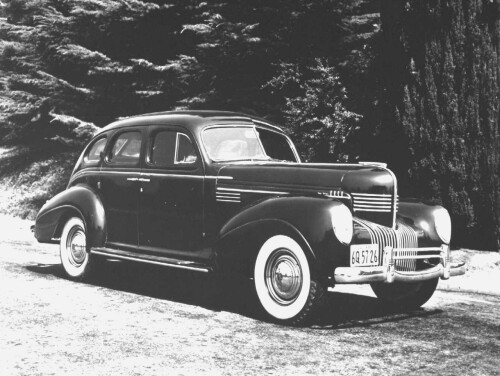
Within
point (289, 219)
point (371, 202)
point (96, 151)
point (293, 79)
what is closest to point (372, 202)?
point (371, 202)

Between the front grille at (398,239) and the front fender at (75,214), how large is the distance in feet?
10.4

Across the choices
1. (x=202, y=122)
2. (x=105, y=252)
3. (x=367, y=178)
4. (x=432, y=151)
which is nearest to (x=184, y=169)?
(x=202, y=122)

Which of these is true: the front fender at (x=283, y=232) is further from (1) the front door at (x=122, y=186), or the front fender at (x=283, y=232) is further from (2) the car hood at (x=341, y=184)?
(1) the front door at (x=122, y=186)

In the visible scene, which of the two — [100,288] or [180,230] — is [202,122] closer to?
[180,230]

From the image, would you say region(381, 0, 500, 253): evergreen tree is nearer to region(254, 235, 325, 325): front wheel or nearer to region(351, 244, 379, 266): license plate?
region(351, 244, 379, 266): license plate

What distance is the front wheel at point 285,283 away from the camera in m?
6.40

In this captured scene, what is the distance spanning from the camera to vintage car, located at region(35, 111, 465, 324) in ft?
21.1

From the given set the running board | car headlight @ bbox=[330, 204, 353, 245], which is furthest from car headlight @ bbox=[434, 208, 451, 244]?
the running board

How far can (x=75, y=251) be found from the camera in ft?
29.1

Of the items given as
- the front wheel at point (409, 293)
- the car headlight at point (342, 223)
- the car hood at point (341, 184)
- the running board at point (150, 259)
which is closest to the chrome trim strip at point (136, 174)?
the car hood at point (341, 184)

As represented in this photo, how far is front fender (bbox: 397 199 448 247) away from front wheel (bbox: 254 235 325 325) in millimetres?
1361

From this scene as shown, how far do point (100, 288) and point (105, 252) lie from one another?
0.41 m

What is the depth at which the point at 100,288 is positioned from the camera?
8.33m

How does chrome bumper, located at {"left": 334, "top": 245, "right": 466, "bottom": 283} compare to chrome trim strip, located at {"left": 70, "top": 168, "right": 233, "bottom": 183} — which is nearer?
chrome bumper, located at {"left": 334, "top": 245, "right": 466, "bottom": 283}
